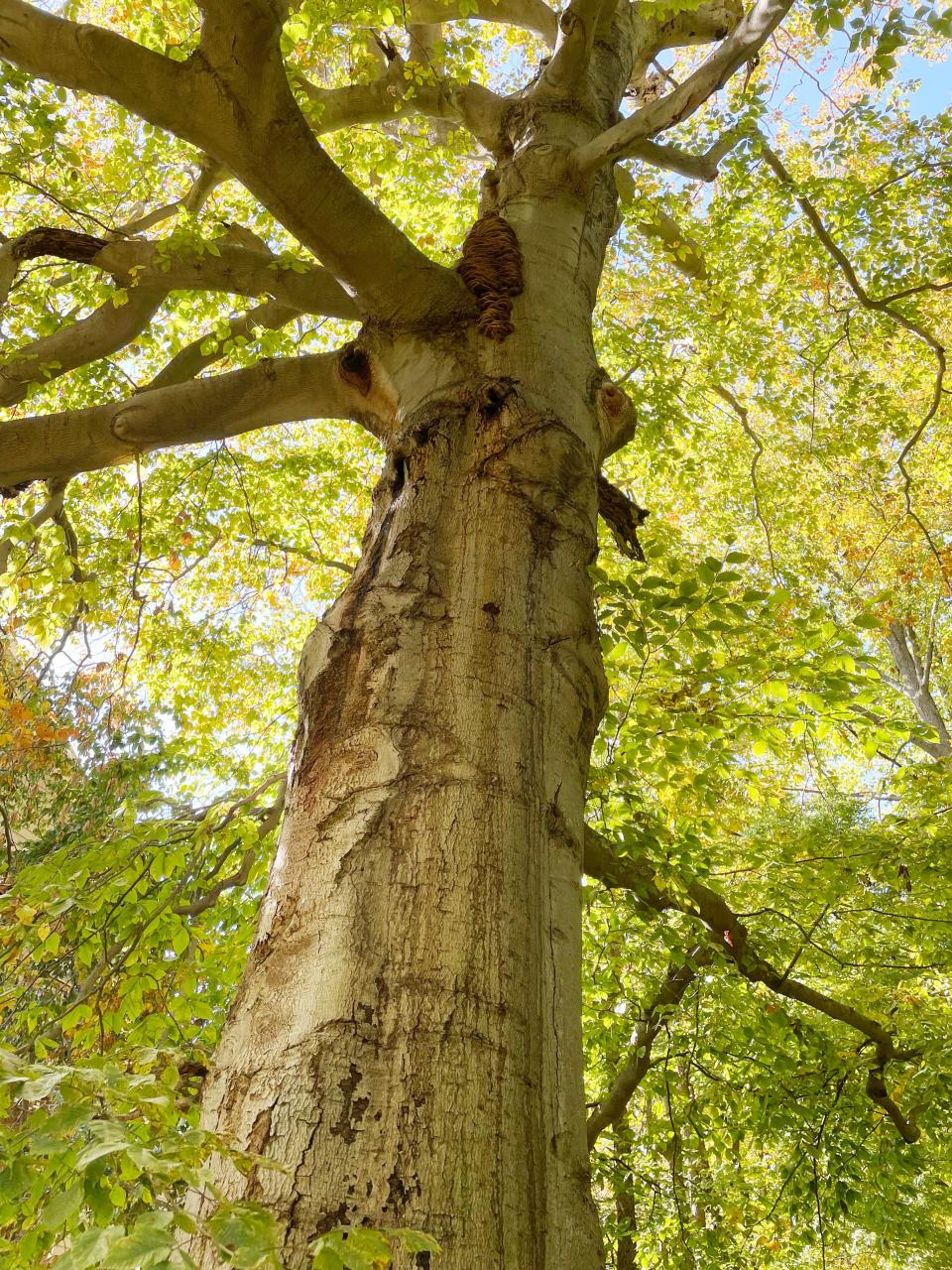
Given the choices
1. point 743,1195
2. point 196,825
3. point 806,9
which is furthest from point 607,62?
point 743,1195

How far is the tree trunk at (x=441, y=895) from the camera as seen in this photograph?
1.07m

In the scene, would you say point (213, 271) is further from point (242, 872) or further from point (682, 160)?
point (242, 872)

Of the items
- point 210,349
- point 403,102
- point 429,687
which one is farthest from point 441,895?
point 403,102

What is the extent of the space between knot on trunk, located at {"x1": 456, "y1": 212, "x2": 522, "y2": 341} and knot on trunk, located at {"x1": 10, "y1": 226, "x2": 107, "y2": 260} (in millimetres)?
1240

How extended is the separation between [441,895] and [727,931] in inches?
139

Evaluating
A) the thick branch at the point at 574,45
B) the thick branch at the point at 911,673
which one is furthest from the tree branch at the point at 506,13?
the thick branch at the point at 911,673

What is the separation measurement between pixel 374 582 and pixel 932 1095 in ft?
14.6

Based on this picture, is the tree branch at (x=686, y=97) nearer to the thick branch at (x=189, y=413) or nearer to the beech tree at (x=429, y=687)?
the beech tree at (x=429, y=687)

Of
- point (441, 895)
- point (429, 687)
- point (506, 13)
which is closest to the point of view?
point (441, 895)

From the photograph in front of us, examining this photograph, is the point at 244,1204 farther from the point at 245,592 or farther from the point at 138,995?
the point at 245,592

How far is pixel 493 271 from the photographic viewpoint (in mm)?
2611

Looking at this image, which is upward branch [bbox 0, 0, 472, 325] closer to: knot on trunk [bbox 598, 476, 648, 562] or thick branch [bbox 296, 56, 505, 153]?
knot on trunk [bbox 598, 476, 648, 562]

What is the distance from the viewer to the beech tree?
3.78 feet

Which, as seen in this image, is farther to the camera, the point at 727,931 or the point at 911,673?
the point at 911,673
